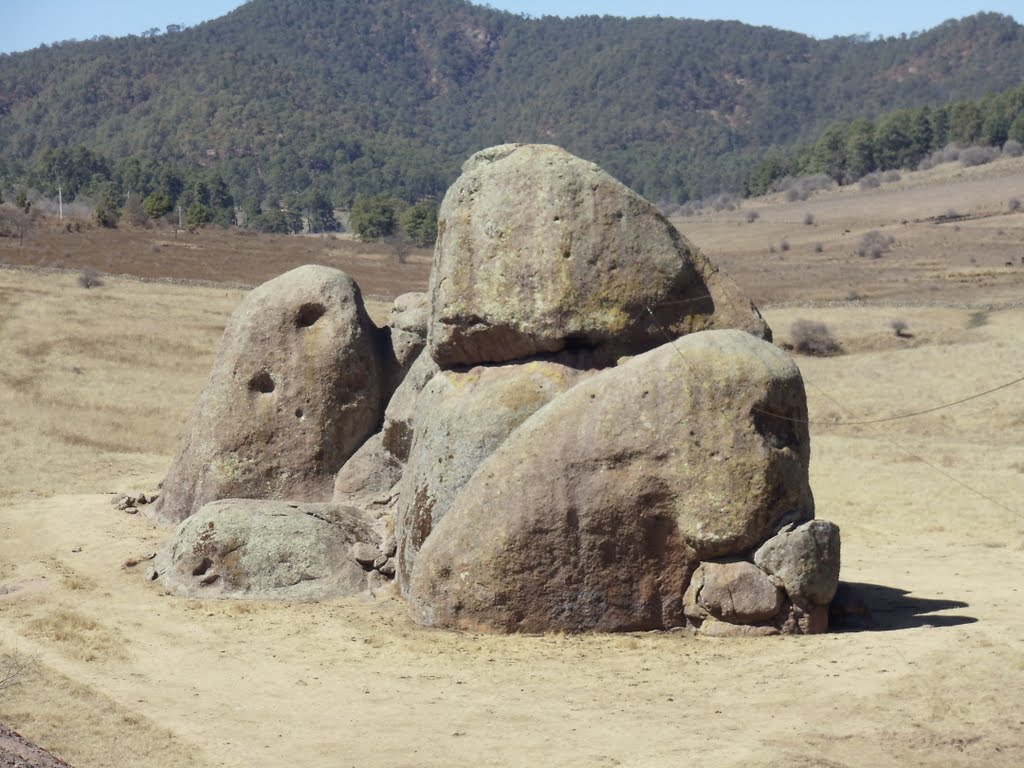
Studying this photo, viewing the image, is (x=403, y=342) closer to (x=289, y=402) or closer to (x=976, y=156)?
(x=289, y=402)

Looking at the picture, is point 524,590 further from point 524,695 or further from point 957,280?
point 957,280

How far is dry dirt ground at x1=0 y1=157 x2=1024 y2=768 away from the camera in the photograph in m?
9.33

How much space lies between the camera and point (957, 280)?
44281 mm

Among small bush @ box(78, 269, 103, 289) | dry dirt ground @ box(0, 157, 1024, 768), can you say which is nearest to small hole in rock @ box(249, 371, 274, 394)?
dry dirt ground @ box(0, 157, 1024, 768)

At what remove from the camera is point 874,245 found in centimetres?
5547

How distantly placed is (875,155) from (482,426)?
8748cm

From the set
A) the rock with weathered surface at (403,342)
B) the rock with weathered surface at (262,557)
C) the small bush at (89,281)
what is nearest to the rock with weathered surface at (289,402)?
the rock with weathered surface at (403,342)

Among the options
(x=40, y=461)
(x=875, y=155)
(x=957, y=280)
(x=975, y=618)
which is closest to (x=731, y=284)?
(x=975, y=618)

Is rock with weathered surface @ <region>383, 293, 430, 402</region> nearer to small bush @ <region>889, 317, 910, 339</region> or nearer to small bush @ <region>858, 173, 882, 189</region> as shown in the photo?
small bush @ <region>889, 317, 910, 339</region>

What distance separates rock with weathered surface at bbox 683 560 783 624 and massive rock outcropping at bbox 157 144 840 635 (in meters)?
0.02

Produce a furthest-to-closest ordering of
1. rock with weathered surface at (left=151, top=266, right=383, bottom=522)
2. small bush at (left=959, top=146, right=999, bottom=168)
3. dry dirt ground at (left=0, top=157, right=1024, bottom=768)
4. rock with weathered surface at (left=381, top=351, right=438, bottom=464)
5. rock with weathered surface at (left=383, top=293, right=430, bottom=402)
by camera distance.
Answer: small bush at (left=959, top=146, right=999, bottom=168), rock with weathered surface at (left=383, top=293, right=430, bottom=402), rock with weathered surface at (left=151, top=266, right=383, bottom=522), rock with weathered surface at (left=381, top=351, right=438, bottom=464), dry dirt ground at (left=0, top=157, right=1024, bottom=768)

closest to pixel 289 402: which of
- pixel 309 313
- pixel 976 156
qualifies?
pixel 309 313

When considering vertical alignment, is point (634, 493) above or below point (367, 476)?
above

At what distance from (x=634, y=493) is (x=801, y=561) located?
1554mm
